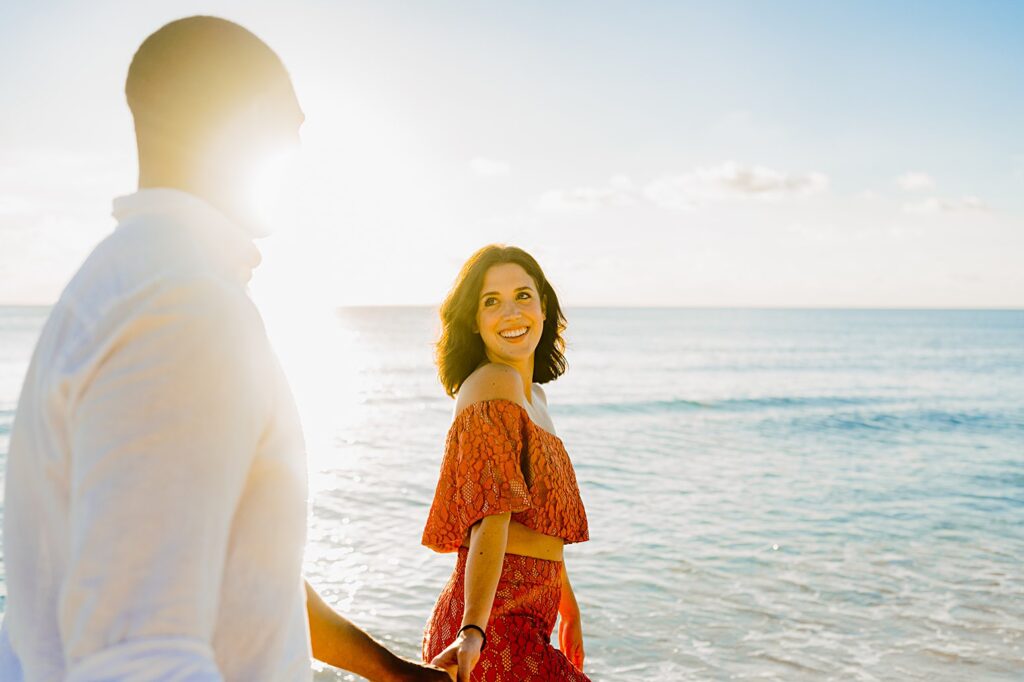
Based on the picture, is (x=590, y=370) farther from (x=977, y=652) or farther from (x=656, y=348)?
(x=977, y=652)

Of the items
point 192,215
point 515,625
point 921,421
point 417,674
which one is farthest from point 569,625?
point 921,421

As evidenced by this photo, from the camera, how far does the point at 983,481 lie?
1495 cm

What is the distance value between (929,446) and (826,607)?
41.4 feet

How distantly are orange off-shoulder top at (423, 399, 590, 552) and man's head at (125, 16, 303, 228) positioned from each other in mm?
1911

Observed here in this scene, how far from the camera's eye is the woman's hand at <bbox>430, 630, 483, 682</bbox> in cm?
269

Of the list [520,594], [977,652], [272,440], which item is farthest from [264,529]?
[977,652]

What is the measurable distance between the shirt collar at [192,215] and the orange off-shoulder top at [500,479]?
75.3 inches

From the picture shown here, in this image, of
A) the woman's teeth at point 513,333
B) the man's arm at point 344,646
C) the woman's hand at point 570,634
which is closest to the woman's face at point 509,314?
the woman's teeth at point 513,333

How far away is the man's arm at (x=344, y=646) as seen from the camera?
6.22 feet

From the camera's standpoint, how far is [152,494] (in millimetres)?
1009

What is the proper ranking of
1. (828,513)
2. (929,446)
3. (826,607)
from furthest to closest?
(929,446) < (828,513) < (826,607)

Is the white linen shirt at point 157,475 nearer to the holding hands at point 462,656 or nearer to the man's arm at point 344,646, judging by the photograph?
the man's arm at point 344,646

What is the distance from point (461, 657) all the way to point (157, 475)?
74.1 inches

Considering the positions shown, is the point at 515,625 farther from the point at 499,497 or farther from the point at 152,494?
the point at 152,494
